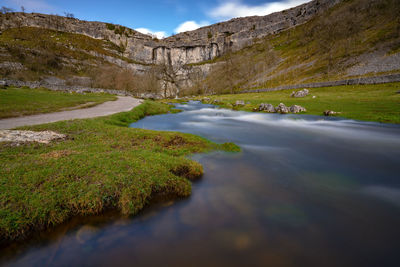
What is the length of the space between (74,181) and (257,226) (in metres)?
6.13

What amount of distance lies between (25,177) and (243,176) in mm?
8322

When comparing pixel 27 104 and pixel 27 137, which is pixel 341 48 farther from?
pixel 27 104

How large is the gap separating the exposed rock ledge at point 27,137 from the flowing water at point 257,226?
6.77m

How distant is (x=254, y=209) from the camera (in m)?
6.03

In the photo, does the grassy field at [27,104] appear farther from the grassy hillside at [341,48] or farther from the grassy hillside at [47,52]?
the grassy hillside at [341,48]

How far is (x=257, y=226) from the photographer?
5.23m

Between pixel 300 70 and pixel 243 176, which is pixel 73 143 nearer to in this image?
pixel 243 176

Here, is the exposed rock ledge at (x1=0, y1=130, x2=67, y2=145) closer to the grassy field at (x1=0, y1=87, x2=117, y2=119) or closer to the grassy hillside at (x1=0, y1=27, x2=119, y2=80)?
the grassy field at (x1=0, y1=87, x2=117, y2=119)

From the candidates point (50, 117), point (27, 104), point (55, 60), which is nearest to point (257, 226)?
point (50, 117)

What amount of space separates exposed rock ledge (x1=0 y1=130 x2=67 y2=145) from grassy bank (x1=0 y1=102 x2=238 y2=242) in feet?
1.95

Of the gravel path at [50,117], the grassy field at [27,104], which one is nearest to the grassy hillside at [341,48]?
the gravel path at [50,117]

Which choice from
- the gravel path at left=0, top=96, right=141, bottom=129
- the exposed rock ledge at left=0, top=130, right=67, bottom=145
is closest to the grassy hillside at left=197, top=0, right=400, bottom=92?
the gravel path at left=0, top=96, right=141, bottom=129

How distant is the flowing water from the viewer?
4.18 meters

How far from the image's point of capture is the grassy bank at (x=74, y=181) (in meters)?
4.75
